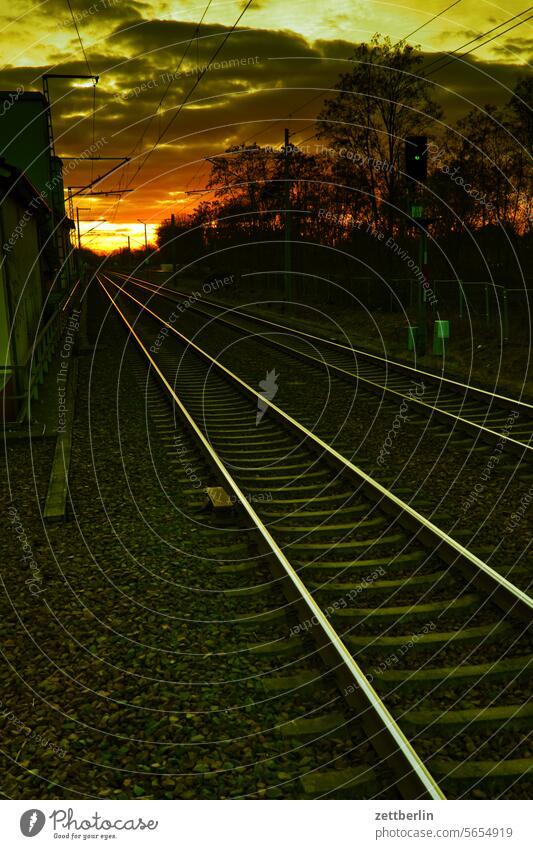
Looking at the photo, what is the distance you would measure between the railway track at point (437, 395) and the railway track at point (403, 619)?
2.52 m

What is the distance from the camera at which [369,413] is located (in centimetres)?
1342

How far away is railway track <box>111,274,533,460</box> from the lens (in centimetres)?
1158

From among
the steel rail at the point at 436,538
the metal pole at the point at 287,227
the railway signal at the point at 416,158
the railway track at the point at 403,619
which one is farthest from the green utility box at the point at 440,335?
the metal pole at the point at 287,227

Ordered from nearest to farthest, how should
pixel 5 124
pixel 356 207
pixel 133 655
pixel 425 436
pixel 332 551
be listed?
pixel 133 655, pixel 332 551, pixel 425 436, pixel 5 124, pixel 356 207

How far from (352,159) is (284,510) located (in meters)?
31.3

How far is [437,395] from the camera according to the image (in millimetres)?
14695

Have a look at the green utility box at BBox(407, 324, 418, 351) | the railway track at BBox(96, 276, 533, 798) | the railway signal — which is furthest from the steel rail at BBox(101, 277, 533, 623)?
the green utility box at BBox(407, 324, 418, 351)

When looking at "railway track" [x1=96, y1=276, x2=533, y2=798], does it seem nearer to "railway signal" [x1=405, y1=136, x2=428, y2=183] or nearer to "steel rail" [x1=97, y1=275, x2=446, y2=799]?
"steel rail" [x1=97, y1=275, x2=446, y2=799]

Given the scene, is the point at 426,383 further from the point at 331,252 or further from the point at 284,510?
the point at 331,252

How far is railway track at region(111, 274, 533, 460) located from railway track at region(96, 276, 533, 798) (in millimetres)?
2515

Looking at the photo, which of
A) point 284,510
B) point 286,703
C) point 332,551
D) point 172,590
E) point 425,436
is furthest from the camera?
point 425,436

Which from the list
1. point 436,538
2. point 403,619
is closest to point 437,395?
point 436,538

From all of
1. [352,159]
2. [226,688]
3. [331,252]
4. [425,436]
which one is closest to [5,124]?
[352,159]

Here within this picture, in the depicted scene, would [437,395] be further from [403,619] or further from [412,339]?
[403,619]
